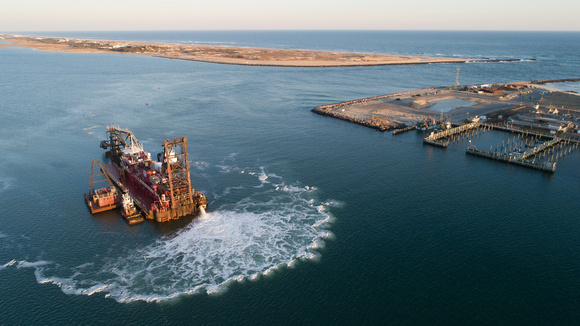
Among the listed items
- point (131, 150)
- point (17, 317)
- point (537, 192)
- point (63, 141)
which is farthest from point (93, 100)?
point (537, 192)

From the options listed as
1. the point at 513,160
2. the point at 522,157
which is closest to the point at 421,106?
the point at 522,157

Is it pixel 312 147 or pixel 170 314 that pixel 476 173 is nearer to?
pixel 312 147

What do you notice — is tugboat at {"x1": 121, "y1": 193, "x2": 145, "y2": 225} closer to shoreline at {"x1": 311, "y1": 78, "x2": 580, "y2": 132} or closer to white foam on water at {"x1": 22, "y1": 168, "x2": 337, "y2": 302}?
white foam on water at {"x1": 22, "y1": 168, "x2": 337, "y2": 302}

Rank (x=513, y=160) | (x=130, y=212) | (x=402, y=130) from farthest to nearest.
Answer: (x=402, y=130) → (x=513, y=160) → (x=130, y=212)

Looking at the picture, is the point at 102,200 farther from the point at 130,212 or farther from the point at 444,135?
the point at 444,135

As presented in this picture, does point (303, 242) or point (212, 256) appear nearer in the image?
point (212, 256)

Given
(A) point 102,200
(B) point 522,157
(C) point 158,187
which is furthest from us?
(B) point 522,157

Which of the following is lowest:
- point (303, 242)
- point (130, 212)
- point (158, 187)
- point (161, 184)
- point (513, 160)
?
point (303, 242)

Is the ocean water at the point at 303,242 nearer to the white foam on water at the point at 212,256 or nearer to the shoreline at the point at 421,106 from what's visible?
the white foam on water at the point at 212,256

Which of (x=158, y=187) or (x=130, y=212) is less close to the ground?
(x=158, y=187)
